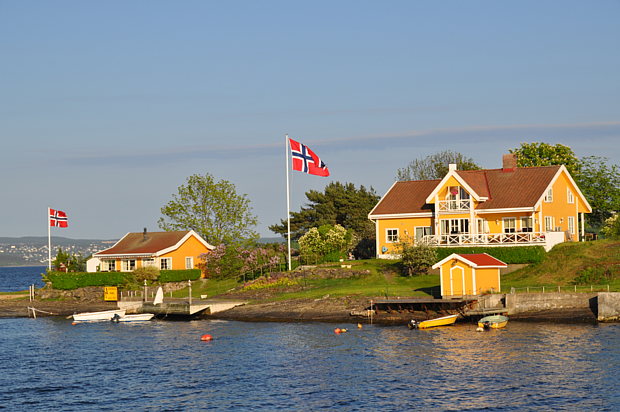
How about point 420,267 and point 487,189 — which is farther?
point 487,189

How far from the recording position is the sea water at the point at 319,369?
3002 centimetres

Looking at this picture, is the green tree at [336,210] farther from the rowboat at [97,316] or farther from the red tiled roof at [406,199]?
the rowboat at [97,316]

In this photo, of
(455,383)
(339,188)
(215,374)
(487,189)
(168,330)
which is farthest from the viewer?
(339,188)

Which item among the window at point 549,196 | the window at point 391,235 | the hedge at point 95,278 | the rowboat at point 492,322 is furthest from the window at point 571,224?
the hedge at point 95,278

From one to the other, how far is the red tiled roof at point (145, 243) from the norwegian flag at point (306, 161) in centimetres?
2217

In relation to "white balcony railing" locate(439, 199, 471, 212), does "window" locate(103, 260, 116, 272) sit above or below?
below

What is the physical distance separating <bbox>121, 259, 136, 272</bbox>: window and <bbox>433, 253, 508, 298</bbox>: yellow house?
128 ft

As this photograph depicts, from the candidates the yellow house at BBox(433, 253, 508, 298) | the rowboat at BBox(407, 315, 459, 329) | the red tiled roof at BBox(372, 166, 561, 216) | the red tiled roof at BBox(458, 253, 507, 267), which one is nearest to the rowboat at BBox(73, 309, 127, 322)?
the rowboat at BBox(407, 315, 459, 329)

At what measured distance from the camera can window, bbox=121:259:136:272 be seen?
74.9 m

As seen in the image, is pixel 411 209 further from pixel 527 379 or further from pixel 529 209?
pixel 527 379

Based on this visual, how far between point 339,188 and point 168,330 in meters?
49.4

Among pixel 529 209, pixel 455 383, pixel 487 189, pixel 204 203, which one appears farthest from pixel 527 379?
pixel 204 203

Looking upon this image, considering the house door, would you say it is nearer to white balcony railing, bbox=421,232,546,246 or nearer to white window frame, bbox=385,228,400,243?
white balcony railing, bbox=421,232,546,246

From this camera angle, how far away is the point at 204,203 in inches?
3489
